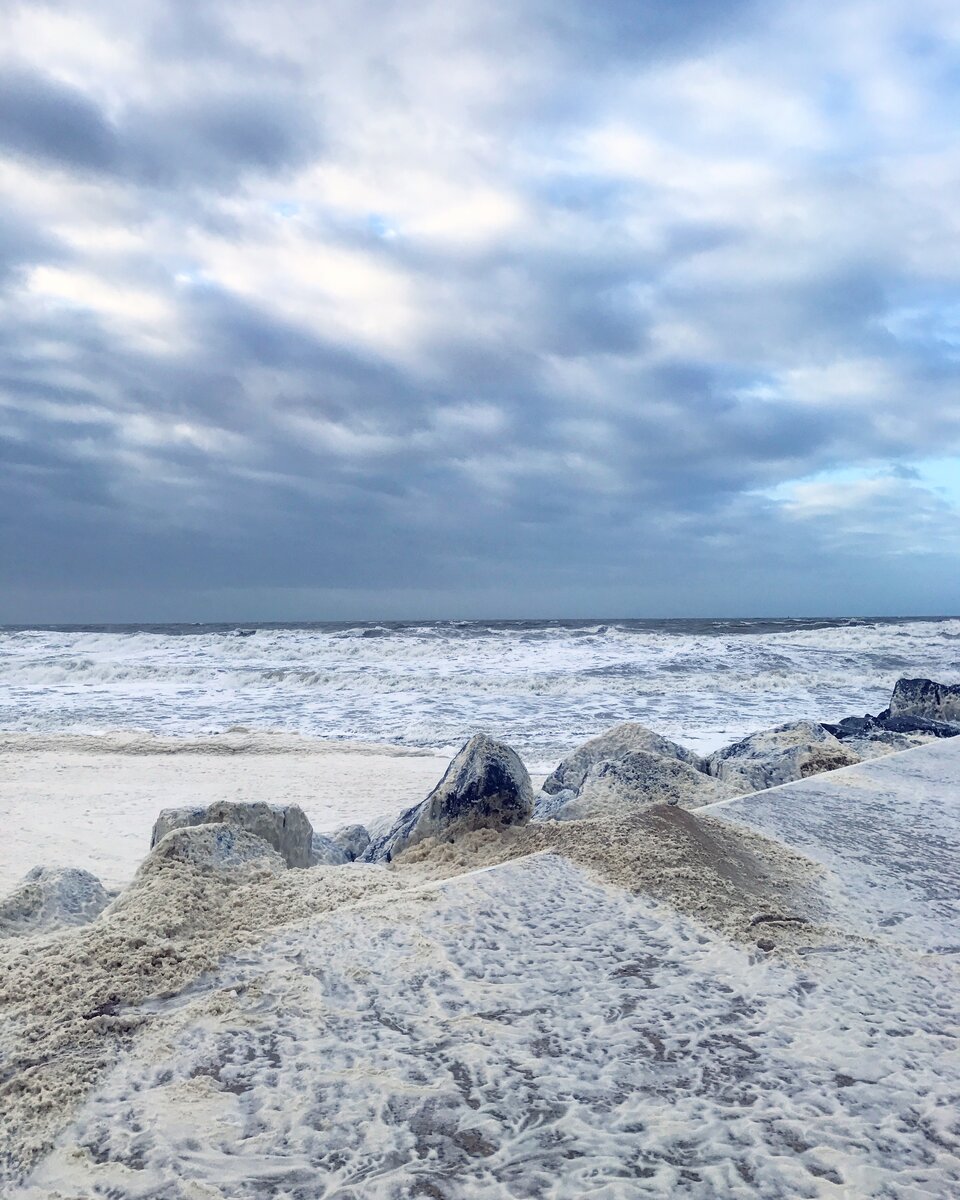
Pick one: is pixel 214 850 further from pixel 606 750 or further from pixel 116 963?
pixel 606 750

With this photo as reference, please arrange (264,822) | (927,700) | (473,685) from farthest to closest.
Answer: (473,685), (927,700), (264,822)

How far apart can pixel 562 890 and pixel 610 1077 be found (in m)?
0.94

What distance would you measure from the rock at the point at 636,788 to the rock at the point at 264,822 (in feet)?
4.22

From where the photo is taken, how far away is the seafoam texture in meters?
1.42

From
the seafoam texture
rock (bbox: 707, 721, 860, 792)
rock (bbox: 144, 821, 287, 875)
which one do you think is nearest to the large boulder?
rock (bbox: 707, 721, 860, 792)

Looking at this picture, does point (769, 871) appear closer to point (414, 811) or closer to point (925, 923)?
point (925, 923)

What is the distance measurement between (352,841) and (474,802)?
930 millimetres

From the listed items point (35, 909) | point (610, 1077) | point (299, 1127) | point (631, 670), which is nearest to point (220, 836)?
point (35, 909)

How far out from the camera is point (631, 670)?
18.3 metres

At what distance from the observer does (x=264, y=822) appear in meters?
3.21

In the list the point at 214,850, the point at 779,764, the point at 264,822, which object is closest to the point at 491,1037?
the point at 214,850

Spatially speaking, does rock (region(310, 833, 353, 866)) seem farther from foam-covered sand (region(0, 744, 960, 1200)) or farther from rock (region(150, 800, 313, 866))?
foam-covered sand (region(0, 744, 960, 1200))

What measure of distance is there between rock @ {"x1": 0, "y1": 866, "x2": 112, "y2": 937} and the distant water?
610 centimetres

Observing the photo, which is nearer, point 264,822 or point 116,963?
point 116,963
